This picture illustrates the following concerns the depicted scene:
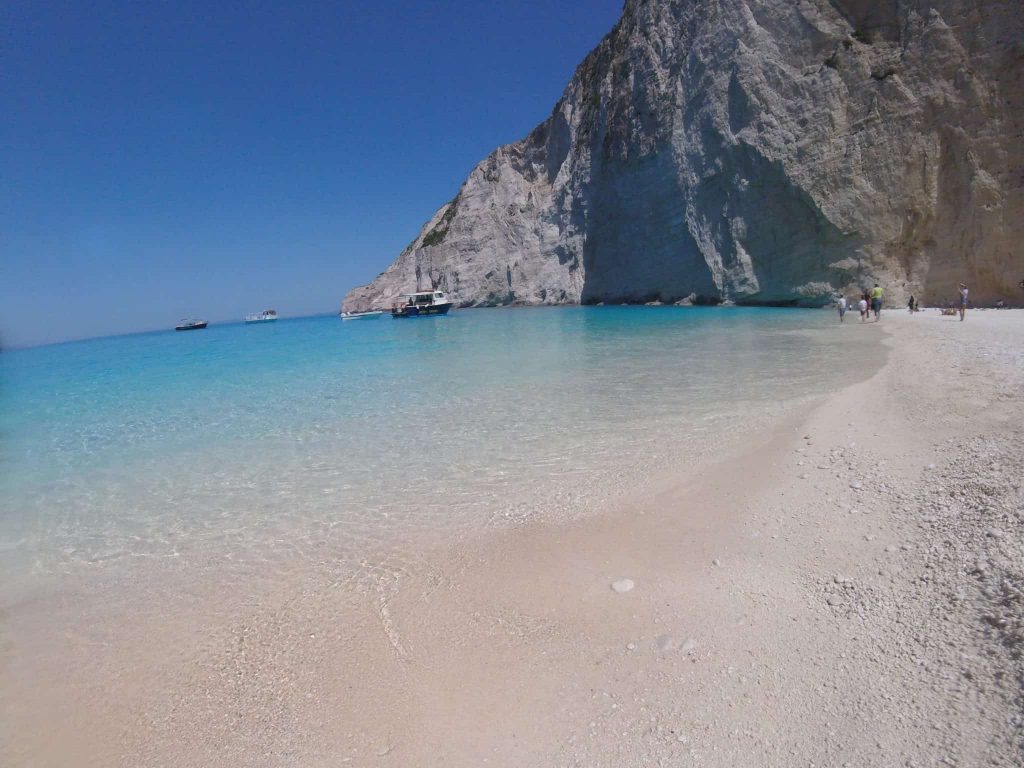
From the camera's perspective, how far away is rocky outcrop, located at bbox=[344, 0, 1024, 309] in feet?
87.4

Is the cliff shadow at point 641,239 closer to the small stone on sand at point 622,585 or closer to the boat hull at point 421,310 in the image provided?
the boat hull at point 421,310

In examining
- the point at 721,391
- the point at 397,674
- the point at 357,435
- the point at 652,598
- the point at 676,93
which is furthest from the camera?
the point at 676,93

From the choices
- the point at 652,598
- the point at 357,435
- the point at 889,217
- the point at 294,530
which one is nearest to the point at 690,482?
the point at 652,598

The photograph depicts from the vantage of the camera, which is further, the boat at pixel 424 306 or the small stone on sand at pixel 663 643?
the boat at pixel 424 306

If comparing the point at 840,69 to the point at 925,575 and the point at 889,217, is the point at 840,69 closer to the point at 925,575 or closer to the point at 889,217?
the point at 889,217

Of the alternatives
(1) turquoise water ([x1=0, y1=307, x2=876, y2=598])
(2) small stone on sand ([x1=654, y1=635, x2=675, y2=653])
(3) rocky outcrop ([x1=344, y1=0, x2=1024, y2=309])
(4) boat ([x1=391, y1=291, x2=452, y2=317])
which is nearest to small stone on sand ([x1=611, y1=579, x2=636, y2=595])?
(2) small stone on sand ([x1=654, y1=635, x2=675, y2=653])

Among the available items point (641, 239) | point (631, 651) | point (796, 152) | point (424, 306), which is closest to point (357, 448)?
point (631, 651)

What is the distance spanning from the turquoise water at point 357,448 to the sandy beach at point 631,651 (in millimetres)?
1046

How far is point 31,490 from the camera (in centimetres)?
761

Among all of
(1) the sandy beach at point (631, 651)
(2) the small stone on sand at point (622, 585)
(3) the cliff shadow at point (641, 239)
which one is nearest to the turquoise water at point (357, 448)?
(1) the sandy beach at point (631, 651)

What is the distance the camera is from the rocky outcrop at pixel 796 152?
26641 millimetres

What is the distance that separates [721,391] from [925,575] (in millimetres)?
6940

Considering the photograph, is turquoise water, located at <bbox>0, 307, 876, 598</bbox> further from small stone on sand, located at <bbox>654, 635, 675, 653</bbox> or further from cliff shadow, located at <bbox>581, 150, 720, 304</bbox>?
cliff shadow, located at <bbox>581, 150, 720, 304</bbox>

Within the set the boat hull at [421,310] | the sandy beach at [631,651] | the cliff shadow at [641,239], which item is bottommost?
the sandy beach at [631,651]
